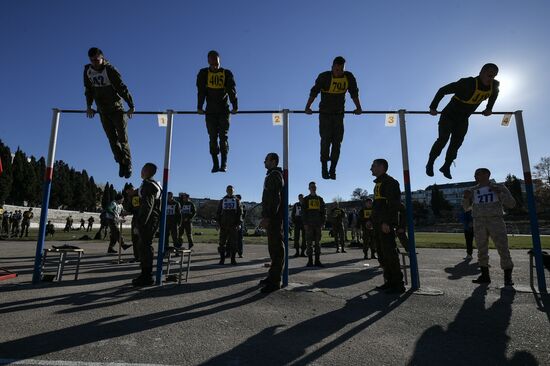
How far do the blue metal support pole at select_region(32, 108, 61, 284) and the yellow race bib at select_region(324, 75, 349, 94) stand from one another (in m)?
6.07

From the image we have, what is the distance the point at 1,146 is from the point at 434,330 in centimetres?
8380

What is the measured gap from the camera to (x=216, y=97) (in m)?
7.14

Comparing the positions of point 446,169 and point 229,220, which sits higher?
point 446,169

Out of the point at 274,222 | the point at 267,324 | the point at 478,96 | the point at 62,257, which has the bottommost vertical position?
the point at 267,324

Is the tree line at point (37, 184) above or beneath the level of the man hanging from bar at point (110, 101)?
above

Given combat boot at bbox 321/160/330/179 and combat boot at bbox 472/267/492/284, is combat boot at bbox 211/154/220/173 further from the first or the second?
combat boot at bbox 472/267/492/284

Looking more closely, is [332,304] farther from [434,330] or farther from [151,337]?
[151,337]

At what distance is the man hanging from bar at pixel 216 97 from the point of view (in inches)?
277

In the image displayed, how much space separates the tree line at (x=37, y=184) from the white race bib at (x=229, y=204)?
5926 cm

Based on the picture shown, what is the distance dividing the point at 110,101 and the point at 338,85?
4.84 meters

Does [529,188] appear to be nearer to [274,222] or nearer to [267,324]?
[274,222]

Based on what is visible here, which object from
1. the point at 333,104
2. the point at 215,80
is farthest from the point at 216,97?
the point at 333,104

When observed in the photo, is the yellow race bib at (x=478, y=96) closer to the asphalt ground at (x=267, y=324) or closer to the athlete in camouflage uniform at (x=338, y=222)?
the asphalt ground at (x=267, y=324)

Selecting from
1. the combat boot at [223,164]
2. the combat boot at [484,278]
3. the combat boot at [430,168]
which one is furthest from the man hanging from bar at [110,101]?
the combat boot at [484,278]
